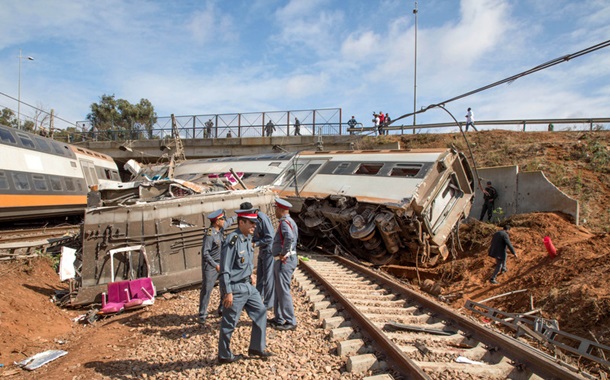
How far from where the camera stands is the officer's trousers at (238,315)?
4219 millimetres

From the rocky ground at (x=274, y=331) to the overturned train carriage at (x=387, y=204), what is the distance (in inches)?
53.5

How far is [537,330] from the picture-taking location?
5926mm

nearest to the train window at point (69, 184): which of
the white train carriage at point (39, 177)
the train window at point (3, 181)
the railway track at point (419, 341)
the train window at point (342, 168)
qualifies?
the white train carriage at point (39, 177)

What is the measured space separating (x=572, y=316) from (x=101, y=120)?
1990 inches

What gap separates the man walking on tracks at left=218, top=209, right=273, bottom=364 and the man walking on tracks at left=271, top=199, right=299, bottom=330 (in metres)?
0.91

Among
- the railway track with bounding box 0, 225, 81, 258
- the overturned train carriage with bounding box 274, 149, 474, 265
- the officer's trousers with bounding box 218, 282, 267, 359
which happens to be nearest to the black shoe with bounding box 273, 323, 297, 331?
the officer's trousers with bounding box 218, 282, 267, 359

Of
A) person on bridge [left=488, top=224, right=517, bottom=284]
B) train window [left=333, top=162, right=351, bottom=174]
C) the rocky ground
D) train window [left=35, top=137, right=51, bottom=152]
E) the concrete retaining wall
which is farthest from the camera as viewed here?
train window [left=35, top=137, right=51, bottom=152]

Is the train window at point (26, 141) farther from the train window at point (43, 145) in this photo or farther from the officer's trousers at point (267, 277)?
the officer's trousers at point (267, 277)

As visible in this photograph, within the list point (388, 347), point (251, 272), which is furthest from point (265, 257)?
point (388, 347)

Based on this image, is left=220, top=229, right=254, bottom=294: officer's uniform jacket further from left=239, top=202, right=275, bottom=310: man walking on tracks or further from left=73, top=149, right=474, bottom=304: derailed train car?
left=73, top=149, right=474, bottom=304: derailed train car

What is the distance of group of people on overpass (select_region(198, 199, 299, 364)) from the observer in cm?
426

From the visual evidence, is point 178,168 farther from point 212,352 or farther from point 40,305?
point 212,352

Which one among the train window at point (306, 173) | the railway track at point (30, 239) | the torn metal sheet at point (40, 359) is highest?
the train window at point (306, 173)

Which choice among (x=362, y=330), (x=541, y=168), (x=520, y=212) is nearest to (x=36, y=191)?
(x=362, y=330)
